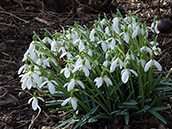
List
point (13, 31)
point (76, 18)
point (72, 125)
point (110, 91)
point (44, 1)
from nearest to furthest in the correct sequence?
point (110, 91), point (72, 125), point (13, 31), point (76, 18), point (44, 1)

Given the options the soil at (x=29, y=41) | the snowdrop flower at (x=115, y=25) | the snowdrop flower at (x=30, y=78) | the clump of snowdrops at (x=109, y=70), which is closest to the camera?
the snowdrop flower at (x=30, y=78)

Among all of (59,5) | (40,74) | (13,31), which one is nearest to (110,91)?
(40,74)

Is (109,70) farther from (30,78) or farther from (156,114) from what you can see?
(30,78)

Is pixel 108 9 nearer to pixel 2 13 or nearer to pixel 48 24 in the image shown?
pixel 48 24

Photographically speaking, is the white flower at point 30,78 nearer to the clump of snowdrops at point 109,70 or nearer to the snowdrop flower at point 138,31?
the clump of snowdrops at point 109,70

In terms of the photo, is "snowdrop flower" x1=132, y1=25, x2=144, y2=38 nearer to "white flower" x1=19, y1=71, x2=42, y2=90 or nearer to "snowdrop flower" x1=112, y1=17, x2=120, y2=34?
"snowdrop flower" x1=112, y1=17, x2=120, y2=34

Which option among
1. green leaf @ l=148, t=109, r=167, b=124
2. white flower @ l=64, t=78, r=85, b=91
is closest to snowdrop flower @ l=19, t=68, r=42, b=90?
white flower @ l=64, t=78, r=85, b=91

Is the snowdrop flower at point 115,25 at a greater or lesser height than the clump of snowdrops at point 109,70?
greater

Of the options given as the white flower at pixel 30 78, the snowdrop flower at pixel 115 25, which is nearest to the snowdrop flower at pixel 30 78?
the white flower at pixel 30 78
